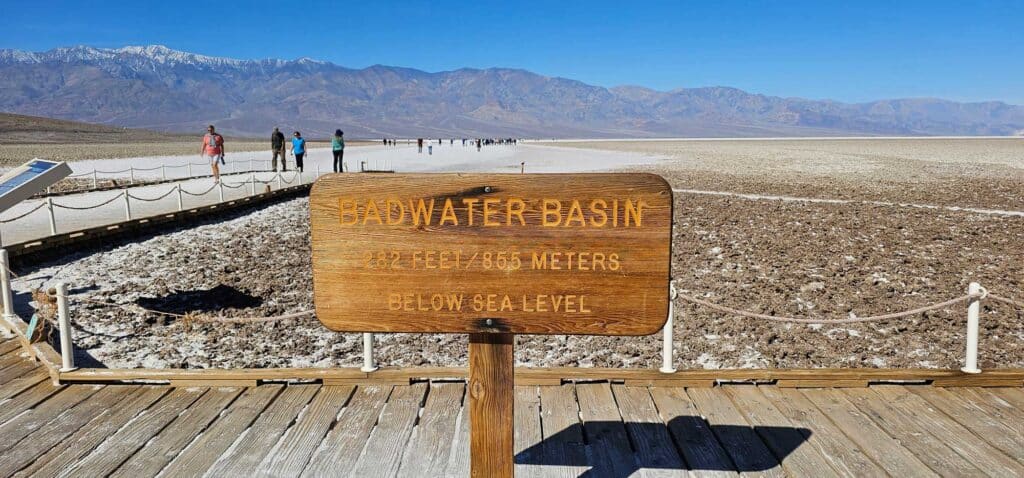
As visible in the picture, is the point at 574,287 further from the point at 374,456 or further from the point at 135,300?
the point at 135,300

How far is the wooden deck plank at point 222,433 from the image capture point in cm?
359

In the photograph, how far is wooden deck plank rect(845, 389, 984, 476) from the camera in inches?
140

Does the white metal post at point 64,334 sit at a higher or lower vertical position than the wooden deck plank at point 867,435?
higher

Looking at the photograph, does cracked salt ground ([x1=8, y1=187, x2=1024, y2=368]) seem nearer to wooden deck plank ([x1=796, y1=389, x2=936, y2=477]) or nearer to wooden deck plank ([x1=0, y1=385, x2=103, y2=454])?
wooden deck plank ([x1=0, y1=385, x2=103, y2=454])

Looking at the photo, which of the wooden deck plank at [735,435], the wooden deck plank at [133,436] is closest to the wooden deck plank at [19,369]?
the wooden deck plank at [133,436]

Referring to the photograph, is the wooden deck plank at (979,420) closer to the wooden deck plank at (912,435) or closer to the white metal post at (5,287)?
the wooden deck plank at (912,435)

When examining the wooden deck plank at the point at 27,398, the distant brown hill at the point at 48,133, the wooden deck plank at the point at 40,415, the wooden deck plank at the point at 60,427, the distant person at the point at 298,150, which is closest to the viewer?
the wooden deck plank at the point at 60,427

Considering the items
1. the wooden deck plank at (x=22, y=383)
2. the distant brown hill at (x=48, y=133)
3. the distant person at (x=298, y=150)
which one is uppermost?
the distant brown hill at (x=48, y=133)

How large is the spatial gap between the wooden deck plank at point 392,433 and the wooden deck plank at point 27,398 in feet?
7.28

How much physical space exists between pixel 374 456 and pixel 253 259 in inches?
348

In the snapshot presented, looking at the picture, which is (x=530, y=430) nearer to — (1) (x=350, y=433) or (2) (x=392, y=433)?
(2) (x=392, y=433)

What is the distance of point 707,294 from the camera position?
9.47 meters

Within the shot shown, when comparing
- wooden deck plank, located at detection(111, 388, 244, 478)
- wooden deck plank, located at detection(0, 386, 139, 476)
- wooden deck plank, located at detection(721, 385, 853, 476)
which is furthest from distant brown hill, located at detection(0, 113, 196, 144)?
wooden deck plank, located at detection(721, 385, 853, 476)

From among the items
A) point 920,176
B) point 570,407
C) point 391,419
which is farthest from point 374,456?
point 920,176
